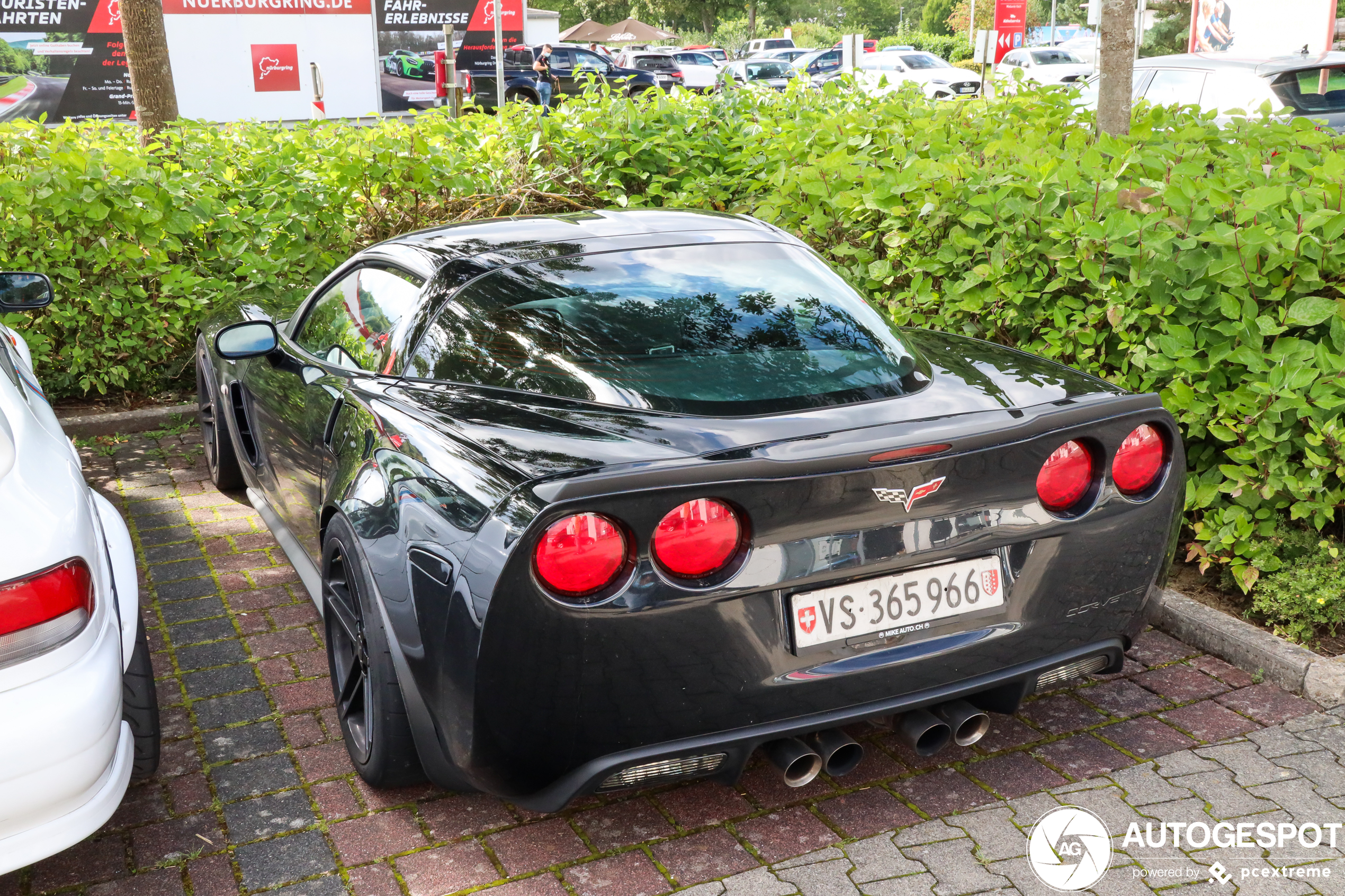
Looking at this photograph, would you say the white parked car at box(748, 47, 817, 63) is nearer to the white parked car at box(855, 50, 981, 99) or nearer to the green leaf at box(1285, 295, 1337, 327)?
the white parked car at box(855, 50, 981, 99)

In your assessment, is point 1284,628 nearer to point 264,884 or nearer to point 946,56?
point 264,884

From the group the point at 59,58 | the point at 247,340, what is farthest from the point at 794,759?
the point at 59,58

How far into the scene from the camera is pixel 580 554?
2.24m

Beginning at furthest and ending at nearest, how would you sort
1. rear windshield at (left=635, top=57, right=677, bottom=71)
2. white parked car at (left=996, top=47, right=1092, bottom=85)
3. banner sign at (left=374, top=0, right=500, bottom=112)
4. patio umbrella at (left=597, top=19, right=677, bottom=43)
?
patio umbrella at (left=597, top=19, right=677, bottom=43) → rear windshield at (left=635, top=57, right=677, bottom=71) → white parked car at (left=996, top=47, right=1092, bottom=85) → banner sign at (left=374, top=0, right=500, bottom=112)

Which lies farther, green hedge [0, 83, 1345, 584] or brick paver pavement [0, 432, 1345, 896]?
green hedge [0, 83, 1345, 584]

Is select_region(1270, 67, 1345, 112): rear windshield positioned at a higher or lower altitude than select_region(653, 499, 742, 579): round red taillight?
higher

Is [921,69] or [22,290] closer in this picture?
[22,290]

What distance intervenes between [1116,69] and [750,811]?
484 cm

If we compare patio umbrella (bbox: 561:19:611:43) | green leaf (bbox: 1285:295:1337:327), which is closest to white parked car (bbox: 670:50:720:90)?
patio umbrella (bbox: 561:19:611:43)

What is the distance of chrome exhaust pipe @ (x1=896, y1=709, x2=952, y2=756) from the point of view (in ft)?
8.46

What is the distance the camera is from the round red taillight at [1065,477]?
8.63 ft

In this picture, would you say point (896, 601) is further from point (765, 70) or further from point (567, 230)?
point (765, 70)

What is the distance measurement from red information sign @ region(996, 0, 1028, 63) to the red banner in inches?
446

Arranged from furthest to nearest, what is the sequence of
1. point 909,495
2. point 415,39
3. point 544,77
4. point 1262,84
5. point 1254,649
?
point 544,77, point 415,39, point 1262,84, point 1254,649, point 909,495
